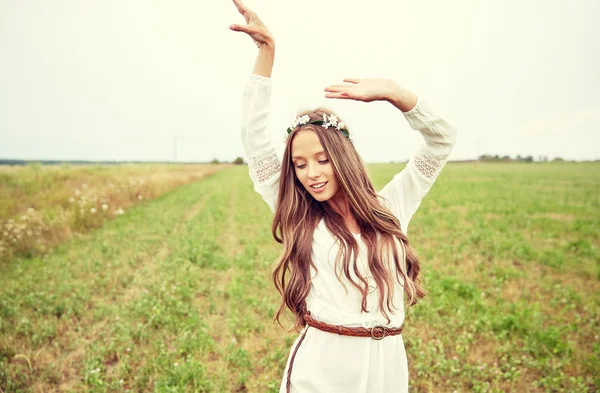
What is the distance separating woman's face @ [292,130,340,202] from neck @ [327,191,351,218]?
130 mm

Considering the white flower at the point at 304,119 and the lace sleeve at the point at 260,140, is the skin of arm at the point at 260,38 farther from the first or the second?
the white flower at the point at 304,119

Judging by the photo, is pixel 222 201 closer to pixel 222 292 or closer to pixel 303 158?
pixel 222 292

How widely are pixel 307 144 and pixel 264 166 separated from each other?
→ 0.30 m

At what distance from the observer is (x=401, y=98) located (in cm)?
177

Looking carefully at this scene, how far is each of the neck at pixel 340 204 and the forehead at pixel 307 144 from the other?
31cm

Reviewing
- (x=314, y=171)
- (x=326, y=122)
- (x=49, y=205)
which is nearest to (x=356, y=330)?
(x=314, y=171)

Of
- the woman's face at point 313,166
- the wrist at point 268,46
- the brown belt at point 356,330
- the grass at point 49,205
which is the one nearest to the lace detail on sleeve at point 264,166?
the woman's face at point 313,166

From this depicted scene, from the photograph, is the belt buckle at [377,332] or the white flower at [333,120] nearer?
the belt buckle at [377,332]

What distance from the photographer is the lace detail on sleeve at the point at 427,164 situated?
77.0 inches

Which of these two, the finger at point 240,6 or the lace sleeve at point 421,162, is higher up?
the finger at point 240,6

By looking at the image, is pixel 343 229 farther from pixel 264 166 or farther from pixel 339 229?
pixel 264 166

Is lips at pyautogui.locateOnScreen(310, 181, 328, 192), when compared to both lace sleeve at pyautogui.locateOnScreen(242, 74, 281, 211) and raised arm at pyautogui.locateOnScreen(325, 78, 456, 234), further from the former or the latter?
raised arm at pyautogui.locateOnScreen(325, 78, 456, 234)

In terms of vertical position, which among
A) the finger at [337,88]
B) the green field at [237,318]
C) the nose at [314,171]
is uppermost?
the finger at [337,88]

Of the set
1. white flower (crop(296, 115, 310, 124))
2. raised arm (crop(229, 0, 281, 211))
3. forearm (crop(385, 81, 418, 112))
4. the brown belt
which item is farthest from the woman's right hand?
the brown belt
